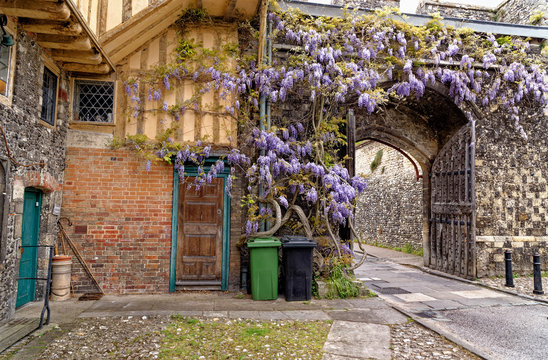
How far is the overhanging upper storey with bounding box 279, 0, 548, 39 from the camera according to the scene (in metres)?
7.18

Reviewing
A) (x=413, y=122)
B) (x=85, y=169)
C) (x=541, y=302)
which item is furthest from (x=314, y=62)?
(x=541, y=302)

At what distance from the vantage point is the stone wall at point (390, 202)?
43.9 ft

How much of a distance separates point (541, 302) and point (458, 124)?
4.31m

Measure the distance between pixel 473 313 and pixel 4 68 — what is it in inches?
284

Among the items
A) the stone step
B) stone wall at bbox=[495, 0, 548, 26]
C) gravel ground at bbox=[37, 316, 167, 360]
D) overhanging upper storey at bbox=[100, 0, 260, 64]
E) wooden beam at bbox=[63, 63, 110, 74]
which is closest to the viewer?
gravel ground at bbox=[37, 316, 167, 360]

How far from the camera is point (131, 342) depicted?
3975 millimetres

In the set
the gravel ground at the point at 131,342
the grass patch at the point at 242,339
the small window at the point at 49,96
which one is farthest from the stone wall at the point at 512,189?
the small window at the point at 49,96

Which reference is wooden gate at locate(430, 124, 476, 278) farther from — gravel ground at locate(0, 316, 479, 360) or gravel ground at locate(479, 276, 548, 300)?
gravel ground at locate(0, 316, 479, 360)

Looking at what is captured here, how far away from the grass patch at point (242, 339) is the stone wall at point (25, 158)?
2229 millimetres

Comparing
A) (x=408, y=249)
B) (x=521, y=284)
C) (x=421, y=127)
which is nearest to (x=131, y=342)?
(x=521, y=284)

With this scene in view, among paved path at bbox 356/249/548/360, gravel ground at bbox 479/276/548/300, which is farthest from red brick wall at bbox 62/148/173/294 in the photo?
gravel ground at bbox 479/276/548/300

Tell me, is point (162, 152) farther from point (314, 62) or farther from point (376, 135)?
point (376, 135)

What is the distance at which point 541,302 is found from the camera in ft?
19.7

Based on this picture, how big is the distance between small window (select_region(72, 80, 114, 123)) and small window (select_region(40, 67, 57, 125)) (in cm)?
48
